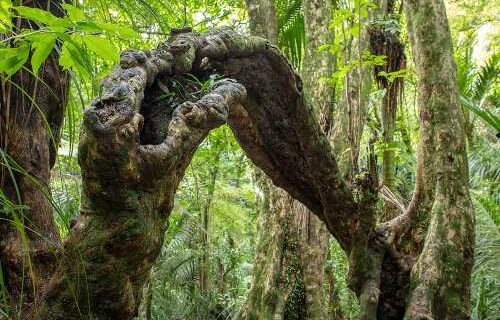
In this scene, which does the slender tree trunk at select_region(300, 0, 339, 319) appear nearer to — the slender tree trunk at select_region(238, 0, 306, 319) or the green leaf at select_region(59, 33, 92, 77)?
the slender tree trunk at select_region(238, 0, 306, 319)

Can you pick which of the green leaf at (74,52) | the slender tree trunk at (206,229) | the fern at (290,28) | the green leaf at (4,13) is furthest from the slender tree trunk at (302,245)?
the slender tree trunk at (206,229)

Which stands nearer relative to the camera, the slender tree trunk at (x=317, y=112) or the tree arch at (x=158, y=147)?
the tree arch at (x=158, y=147)

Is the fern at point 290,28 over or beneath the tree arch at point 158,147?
over

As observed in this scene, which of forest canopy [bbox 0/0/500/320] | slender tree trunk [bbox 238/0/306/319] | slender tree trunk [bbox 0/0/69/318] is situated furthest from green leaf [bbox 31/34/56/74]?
slender tree trunk [bbox 238/0/306/319]

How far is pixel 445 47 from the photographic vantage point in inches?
112

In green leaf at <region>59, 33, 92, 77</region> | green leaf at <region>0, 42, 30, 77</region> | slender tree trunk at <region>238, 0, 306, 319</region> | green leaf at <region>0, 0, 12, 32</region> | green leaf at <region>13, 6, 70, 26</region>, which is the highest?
green leaf at <region>0, 0, 12, 32</region>

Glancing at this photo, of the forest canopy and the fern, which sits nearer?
the forest canopy

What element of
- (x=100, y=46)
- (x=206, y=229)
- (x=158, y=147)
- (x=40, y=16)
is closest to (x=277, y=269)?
(x=158, y=147)

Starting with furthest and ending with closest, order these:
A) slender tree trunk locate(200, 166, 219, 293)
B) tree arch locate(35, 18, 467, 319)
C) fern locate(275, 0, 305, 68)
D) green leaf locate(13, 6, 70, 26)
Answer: slender tree trunk locate(200, 166, 219, 293) → fern locate(275, 0, 305, 68) → tree arch locate(35, 18, 467, 319) → green leaf locate(13, 6, 70, 26)

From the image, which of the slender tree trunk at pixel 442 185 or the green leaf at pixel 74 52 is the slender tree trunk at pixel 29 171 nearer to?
the green leaf at pixel 74 52

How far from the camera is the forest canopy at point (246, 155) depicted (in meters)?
1.29

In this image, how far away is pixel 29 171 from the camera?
5.78 feet

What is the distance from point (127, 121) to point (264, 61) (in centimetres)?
129

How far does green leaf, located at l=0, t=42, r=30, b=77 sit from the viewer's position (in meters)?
1.22
